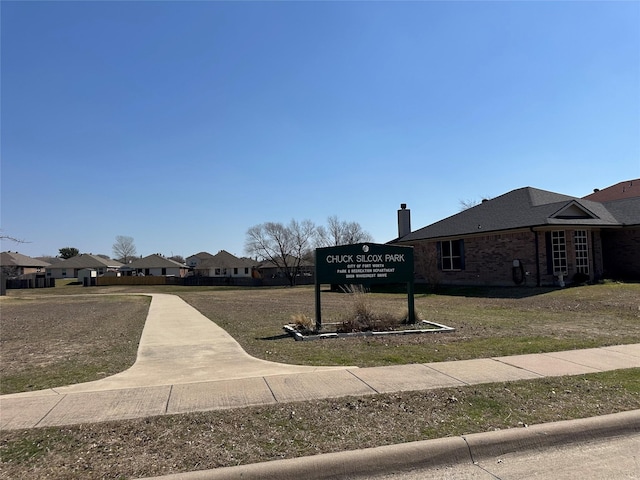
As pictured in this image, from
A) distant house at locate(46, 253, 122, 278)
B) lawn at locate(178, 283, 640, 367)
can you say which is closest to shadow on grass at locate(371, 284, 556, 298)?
lawn at locate(178, 283, 640, 367)

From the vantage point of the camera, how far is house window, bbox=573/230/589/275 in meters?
24.0

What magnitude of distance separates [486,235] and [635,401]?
70.8 feet

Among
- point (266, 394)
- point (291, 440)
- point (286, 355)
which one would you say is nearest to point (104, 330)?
point (286, 355)

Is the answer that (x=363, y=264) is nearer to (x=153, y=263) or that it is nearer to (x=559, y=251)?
(x=559, y=251)

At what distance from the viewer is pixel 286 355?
8.82 metres

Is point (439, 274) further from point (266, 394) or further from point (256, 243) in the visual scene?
point (256, 243)

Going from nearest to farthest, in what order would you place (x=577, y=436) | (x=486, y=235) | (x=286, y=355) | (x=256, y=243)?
(x=577, y=436) < (x=286, y=355) < (x=486, y=235) < (x=256, y=243)

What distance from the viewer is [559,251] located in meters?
23.7

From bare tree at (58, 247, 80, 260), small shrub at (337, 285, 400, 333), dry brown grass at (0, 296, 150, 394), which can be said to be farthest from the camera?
bare tree at (58, 247, 80, 260)

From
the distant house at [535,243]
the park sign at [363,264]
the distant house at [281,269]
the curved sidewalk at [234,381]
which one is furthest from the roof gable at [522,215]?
the distant house at [281,269]

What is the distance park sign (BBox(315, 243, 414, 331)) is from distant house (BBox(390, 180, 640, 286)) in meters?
12.8

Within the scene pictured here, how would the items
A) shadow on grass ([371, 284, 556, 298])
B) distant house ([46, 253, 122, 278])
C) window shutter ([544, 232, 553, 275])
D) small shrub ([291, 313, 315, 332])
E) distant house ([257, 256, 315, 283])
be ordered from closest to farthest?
small shrub ([291, 313, 315, 332]) < shadow on grass ([371, 284, 556, 298]) < window shutter ([544, 232, 553, 275]) < distant house ([257, 256, 315, 283]) < distant house ([46, 253, 122, 278])

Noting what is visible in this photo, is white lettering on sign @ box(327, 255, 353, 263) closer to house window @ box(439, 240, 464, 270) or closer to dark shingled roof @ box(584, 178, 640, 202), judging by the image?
house window @ box(439, 240, 464, 270)

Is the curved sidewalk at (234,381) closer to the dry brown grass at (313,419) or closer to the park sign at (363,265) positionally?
the dry brown grass at (313,419)
